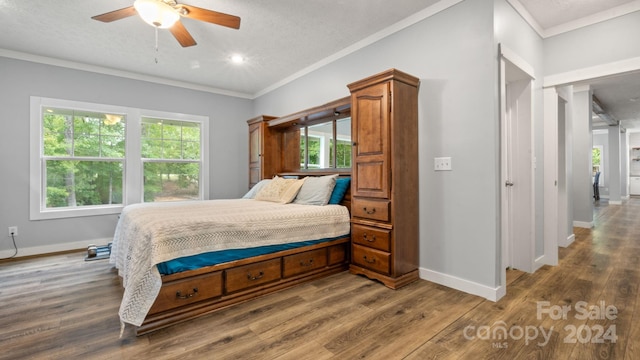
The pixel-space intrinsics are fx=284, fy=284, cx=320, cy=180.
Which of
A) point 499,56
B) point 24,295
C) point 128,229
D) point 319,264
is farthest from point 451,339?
point 24,295

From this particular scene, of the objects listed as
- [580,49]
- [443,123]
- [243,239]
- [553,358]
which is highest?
[580,49]

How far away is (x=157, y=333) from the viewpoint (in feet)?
6.07

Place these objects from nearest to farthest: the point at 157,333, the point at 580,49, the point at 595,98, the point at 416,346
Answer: the point at 416,346 < the point at 157,333 < the point at 580,49 < the point at 595,98

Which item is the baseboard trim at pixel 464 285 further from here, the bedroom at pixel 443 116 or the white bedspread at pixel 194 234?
the white bedspread at pixel 194 234

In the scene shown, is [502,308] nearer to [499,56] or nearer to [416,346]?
Answer: [416,346]

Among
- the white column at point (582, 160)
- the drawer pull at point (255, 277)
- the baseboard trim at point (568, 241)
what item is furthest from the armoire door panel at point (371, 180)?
the white column at point (582, 160)

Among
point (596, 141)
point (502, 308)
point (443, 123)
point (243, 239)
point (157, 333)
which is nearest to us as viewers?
point (157, 333)

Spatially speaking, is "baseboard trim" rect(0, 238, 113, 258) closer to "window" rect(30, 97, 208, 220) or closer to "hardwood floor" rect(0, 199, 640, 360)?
"window" rect(30, 97, 208, 220)

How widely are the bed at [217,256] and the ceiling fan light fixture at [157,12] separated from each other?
1.55 meters

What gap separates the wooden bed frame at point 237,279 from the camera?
6.41ft

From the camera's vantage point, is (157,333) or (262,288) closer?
(157,333)

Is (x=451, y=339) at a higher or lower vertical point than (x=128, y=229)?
lower

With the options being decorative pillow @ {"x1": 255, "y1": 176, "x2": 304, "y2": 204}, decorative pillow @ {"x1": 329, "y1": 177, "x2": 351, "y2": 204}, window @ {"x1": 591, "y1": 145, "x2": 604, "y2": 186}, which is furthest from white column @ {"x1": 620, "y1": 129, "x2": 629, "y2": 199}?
decorative pillow @ {"x1": 255, "y1": 176, "x2": 304, "y2": 204}

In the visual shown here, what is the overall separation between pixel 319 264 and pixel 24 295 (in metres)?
2.59
